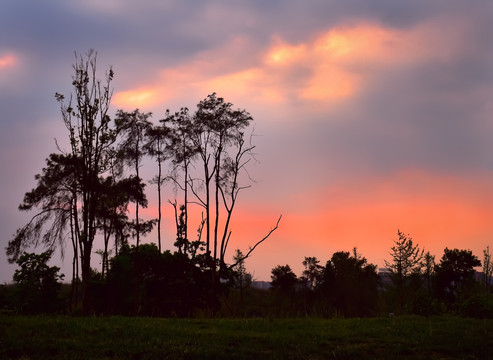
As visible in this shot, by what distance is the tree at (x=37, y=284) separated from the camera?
2734 cm

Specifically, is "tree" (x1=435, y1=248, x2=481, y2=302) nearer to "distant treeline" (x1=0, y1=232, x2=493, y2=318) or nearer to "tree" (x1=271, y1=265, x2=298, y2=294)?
"distant treeline" (x1=0, y1=232, x2=493, y2=318)

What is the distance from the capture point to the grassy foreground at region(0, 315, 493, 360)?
1245 cm

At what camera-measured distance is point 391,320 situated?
19375 millimetres

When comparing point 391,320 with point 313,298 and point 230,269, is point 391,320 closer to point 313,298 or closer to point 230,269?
point 230,269

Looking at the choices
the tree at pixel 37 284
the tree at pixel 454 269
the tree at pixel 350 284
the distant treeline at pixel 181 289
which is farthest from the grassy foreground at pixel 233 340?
the tree at pixel 350 284

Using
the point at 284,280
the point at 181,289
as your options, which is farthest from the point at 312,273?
the point at 181,289

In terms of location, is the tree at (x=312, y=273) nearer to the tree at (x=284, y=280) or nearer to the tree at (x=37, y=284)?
the tree at (x=284, y=280)

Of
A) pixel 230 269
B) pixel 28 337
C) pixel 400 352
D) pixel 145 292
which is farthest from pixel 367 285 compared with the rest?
pixel 28 337

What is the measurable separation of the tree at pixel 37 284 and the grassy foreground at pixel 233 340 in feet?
40.3

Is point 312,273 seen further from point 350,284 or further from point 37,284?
point 37,284

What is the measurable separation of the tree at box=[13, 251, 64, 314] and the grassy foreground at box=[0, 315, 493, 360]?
1230cm

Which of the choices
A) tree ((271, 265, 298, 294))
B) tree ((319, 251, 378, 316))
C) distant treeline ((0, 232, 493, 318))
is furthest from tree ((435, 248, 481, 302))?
tree ((271, 265, 298, 294))

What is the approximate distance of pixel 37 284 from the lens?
28062mm

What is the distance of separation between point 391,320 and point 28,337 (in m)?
13.6
